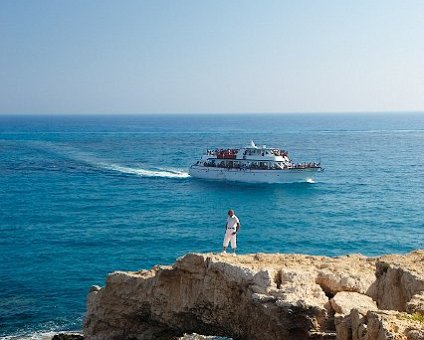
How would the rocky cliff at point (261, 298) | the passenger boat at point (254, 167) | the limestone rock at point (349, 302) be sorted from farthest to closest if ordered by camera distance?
the passenger boat at point (254, 167) → the rocky cliff at point (261, 298) → the limestone rock at point (349, 302)

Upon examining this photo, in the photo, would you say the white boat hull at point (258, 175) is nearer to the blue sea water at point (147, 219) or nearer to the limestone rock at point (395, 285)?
the blue sea water at point (147, 219)

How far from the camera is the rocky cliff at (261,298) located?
12.5m

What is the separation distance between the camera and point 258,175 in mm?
70812

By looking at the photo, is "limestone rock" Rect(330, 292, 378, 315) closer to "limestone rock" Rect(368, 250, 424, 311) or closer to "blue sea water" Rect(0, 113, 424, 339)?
"limestone rock" Rect(368, 250, 424, 311)

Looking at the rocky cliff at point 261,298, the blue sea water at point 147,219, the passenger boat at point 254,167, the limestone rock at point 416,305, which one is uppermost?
the limestone rock at point 416,305

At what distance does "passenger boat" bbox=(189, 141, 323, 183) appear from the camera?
231ft

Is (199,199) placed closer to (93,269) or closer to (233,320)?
(93,269)

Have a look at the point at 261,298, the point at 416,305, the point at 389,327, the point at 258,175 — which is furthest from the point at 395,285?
the point at 258,175

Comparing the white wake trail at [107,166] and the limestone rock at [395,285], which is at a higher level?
the limestone rock at [395,285]

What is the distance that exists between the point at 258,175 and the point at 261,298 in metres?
57.7

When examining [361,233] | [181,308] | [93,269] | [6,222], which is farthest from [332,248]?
[6,222]

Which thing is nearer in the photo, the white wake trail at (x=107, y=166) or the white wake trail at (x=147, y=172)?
the white wake trail at (x=147, y=172)

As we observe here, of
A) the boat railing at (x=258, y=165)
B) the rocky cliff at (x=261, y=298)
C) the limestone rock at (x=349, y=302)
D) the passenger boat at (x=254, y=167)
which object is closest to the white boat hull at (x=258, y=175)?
the passenger boat at (x=254, y=167)

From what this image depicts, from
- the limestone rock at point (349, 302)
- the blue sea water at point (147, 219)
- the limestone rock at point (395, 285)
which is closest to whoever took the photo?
the limestone rock at point (349, 302)
